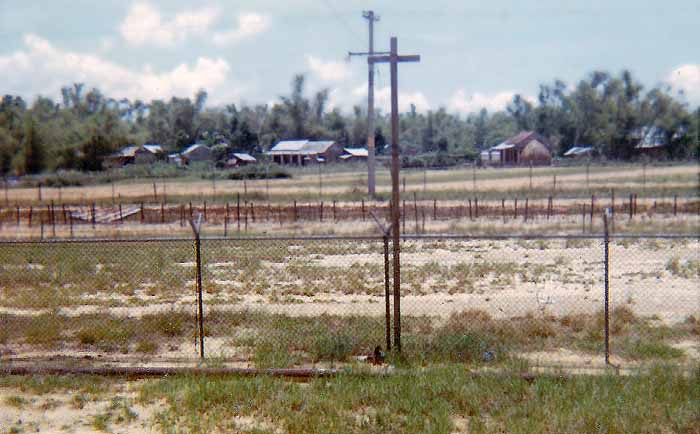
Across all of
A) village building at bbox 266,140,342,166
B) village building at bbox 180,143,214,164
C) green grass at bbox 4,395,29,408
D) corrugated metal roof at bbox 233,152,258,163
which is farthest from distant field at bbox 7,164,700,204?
green grass at bbox 4,395,29,408

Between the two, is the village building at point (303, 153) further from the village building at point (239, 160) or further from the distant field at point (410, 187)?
the distant field at point (410, 187)

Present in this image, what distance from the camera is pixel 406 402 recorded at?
8359 millimetres

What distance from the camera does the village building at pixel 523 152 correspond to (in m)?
93.1

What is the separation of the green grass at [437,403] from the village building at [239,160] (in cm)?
8109

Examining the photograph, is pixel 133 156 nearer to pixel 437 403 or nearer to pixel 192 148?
pixel 192 148

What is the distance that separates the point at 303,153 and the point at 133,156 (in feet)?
73.3

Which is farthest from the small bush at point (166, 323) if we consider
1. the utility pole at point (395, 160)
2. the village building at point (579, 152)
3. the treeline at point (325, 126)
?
the village building at point (579, 152)

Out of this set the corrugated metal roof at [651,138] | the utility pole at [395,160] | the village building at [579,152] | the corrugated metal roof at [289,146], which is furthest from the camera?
the village building at [579,152]

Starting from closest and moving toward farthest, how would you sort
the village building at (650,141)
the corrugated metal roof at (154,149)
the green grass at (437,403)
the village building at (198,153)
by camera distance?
the green grass at (437,403), the village building at (650,141), the village building at (198,153), the corrugated metal roof at (154,149)

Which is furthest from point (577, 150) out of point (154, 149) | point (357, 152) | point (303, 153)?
point (154, 149)

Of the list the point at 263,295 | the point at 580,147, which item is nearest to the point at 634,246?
the point at 263,295

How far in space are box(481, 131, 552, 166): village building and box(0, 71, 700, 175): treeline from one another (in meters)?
3.94

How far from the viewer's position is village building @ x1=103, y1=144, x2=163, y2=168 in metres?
94.6

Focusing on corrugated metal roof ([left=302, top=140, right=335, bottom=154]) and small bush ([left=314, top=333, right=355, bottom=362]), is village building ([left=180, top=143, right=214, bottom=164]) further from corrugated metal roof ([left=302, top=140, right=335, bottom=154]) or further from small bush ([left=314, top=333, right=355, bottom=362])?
small bush ([left=314, top=333, right=355, bottom=362])
